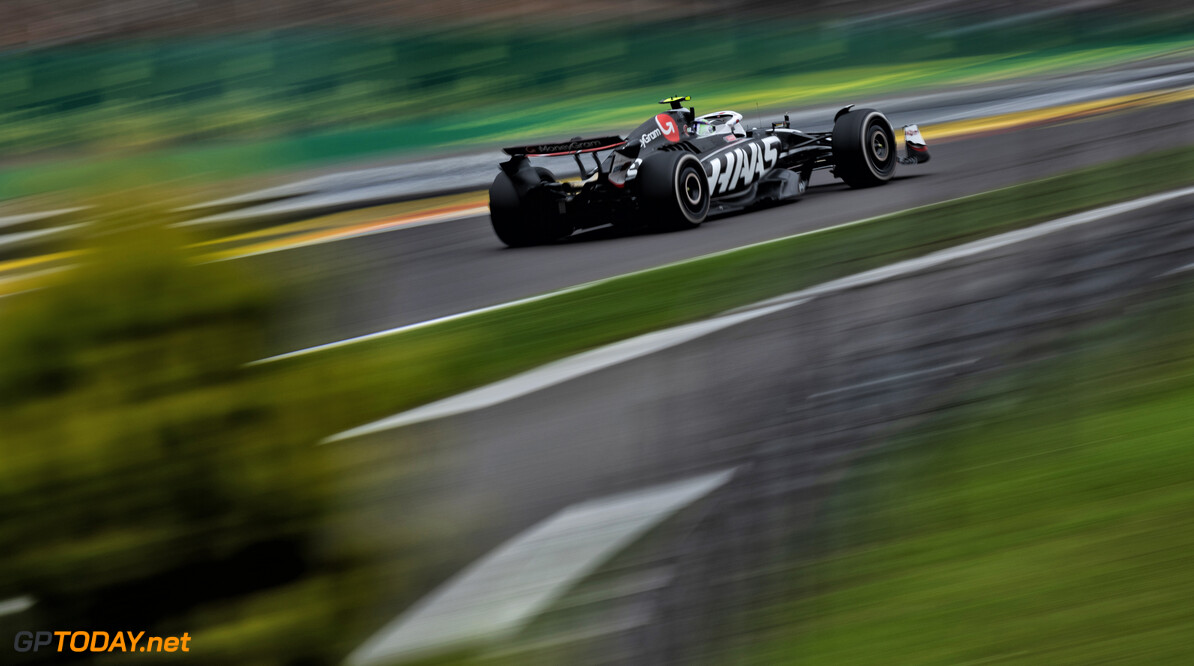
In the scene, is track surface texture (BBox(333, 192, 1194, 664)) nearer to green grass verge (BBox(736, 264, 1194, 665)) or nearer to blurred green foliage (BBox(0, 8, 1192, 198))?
green grass verge (BBox(736, 264, 1194, 665))

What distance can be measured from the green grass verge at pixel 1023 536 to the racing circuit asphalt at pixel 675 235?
134 inches

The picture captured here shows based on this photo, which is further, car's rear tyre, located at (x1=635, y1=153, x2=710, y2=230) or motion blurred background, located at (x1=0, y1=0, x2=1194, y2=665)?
car's rear tyre, located at (x1=635, y1=153, x2=710, y2=230)

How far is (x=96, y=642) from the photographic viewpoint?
181 cm

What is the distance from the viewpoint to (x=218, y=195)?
6.97 ft

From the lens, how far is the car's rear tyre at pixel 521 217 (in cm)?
971

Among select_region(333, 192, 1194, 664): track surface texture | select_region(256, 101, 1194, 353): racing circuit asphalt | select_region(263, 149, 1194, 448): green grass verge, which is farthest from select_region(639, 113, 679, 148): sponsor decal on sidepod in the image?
select_region(333, 192, 1194, 664): track surface texture

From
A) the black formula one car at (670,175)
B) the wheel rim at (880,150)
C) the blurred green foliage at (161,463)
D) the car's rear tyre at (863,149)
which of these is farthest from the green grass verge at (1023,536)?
the wheel rim at (880,150)

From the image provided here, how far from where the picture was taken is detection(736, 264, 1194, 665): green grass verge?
2.82 m

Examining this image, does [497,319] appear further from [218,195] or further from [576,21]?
[576,21]

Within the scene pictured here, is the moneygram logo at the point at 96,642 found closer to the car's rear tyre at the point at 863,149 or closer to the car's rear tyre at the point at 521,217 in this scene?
the car's rear tyre at the point at 521,217

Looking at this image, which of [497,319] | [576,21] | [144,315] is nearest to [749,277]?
[497,319]

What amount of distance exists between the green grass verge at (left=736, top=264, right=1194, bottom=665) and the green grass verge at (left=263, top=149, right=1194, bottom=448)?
2.17 m

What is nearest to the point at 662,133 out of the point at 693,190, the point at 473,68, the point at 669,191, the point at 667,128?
the point at 667,128

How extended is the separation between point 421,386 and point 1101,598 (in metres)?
1.91
